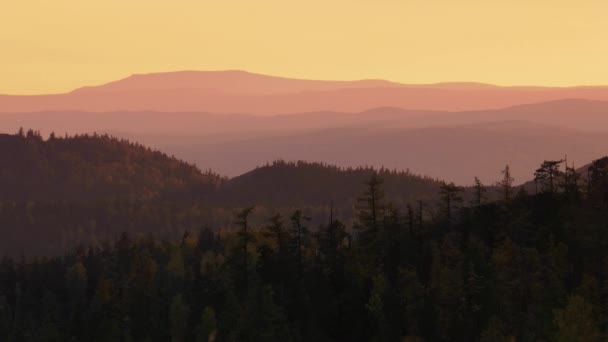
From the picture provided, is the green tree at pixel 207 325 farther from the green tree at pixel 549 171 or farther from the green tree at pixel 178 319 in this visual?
the green tree at pixel 549 171

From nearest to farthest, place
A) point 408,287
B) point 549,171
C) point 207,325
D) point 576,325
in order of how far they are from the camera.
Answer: point 576,325, point 408,287, point 207,325, point 549,171

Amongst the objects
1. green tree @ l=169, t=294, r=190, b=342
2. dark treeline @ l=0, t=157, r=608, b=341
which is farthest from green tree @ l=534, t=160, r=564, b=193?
green tree @ l=169, t=294, r=190, b=342

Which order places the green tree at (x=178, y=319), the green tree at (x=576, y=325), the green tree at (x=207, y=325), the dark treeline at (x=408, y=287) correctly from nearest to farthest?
1. the green tree at (x=576, y=325)
2. the dark treeline at (x=408, y=287)
3. the green tree at (x=207, y=325)
4. the green tree at (x=178, y=319)

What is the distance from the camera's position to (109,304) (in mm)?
133250

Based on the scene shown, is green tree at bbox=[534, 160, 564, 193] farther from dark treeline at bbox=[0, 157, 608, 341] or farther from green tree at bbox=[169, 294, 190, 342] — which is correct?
green tree at bbox=[169, 294, 190, 342]

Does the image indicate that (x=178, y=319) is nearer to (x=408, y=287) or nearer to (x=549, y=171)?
(x=408, y=287)

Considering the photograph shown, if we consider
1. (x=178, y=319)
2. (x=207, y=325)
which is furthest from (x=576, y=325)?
(x=178, y=319)

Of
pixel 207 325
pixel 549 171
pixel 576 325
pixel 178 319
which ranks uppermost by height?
pixel 549 171

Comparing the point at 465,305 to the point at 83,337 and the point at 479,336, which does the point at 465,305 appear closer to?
the point at 479,336

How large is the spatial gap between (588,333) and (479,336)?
1263 centimetres

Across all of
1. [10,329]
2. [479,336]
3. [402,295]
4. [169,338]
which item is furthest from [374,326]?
[10,329]

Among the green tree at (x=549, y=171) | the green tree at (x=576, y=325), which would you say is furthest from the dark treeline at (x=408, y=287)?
the green tree at (x=549, y=171)

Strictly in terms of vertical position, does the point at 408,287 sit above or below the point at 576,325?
above

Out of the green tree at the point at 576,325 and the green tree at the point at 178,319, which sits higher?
the green tree at the point at 576,325
